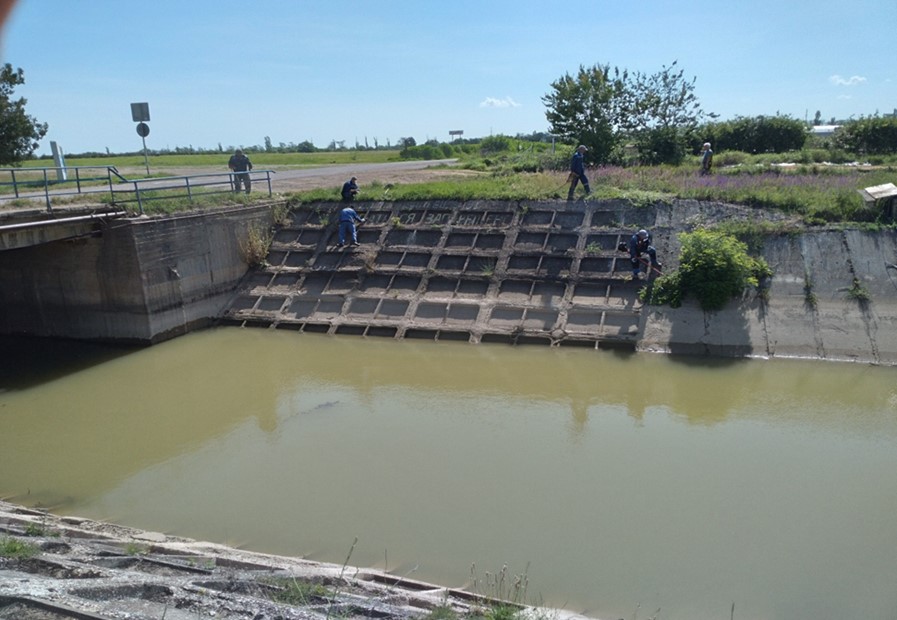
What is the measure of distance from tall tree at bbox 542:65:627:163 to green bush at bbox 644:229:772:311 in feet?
45.1

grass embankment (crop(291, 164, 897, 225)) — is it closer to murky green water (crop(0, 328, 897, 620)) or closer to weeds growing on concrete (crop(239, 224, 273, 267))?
weeds growing on concrete (crop(239, 224, 273, 267))

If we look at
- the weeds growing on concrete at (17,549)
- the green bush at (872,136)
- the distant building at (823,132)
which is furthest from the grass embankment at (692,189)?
the weeds growing on concrete at (17,549)

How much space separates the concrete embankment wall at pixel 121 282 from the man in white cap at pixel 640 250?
1156 centimetres

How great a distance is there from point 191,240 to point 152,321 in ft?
8.30

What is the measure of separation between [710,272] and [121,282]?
14586 mm

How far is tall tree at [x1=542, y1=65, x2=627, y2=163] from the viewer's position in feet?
95.3

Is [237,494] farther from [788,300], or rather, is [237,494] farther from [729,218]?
[729,218]

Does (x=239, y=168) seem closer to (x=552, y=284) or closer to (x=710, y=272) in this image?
(x=552, y=284)

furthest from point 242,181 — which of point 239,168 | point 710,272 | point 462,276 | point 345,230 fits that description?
point 710,272

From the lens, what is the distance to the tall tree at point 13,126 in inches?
969

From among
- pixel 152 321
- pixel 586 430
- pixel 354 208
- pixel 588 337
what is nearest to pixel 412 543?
pixel 586 430

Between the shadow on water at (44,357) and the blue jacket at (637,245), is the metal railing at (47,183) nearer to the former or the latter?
the shadow on water at (44,357)

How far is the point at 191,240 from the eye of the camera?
18.4 metres

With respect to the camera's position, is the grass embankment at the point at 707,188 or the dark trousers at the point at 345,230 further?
the dark trousers at the point at 345,230
